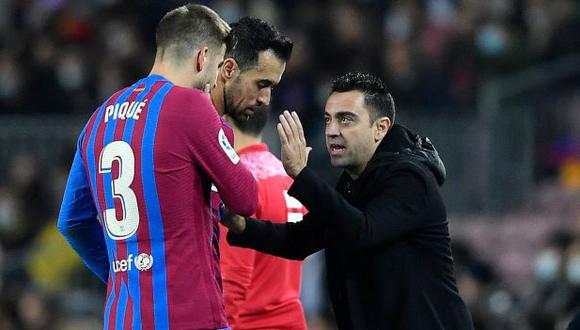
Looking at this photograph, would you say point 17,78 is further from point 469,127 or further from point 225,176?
point 225,176

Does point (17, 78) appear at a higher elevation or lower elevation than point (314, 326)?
higher

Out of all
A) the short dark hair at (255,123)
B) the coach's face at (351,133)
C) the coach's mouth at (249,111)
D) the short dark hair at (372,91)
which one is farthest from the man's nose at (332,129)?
the short dark hair at (255,123)

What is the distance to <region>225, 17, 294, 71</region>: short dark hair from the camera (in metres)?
6.02

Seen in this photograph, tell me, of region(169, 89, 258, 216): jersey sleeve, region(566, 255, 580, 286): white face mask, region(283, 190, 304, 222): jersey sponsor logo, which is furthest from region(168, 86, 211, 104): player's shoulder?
region(566, 255, 580, 286): white face mask

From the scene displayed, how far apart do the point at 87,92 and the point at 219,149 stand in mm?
10369

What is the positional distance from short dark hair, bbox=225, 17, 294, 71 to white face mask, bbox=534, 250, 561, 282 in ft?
18.8

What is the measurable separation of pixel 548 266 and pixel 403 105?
3.23 metres

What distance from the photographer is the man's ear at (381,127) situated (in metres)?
5.55

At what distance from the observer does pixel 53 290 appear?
43.7 ft

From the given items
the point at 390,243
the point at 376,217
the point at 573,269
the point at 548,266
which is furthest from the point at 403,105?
the point at 376,217

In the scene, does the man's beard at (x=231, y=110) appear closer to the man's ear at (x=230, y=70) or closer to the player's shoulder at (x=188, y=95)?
the man's ear at (x=230, y=70)

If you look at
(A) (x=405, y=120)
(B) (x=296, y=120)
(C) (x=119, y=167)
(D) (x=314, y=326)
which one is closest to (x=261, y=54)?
(B) (x=296, y=120)

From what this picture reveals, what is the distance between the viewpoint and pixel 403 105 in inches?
553

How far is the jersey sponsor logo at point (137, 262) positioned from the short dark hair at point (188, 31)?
83 centimetres
